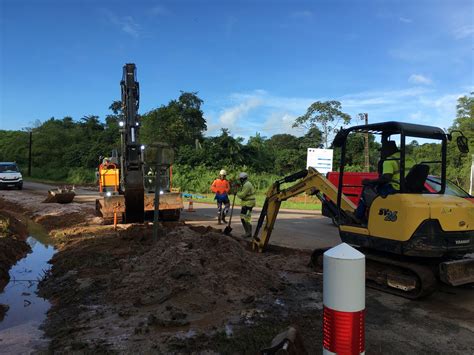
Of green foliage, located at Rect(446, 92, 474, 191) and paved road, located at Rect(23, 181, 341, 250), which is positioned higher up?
green foliage, located at Rect(446, 92, 474, 191)

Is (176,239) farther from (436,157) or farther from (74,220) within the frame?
(74,220)

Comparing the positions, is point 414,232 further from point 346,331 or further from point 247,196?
point 247,196

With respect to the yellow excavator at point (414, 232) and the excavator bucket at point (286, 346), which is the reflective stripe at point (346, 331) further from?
the yellow excavator at point (414, 232)

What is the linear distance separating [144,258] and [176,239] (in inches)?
34.8

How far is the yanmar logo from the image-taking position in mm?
6078

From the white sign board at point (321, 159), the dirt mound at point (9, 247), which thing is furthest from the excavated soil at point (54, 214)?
the white sign board at point (321, 159)

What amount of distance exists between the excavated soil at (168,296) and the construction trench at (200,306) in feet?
0.05

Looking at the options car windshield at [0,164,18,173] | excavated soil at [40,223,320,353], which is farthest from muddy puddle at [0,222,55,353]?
car windshield at [0,164,18,173]

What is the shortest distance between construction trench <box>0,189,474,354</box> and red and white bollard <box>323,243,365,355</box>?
1953mm

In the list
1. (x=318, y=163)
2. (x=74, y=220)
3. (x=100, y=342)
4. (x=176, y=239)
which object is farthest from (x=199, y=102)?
(x=100, y=342)

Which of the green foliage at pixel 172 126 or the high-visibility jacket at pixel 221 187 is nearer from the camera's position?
the high-visibility jacket at pixel 221 187

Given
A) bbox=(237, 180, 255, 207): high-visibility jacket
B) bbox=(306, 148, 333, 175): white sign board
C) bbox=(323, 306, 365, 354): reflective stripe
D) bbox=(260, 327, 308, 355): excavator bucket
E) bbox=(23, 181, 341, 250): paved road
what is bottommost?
bbox=(23, 181, 341, 250): paved road

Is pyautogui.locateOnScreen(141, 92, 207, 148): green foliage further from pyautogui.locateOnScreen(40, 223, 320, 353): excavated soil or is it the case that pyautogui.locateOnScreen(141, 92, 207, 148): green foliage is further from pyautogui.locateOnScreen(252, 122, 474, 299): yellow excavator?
pyautogui.locateOnScreen(252, 122, 474, 299): yellow excavator

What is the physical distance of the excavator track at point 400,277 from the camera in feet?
19.4
